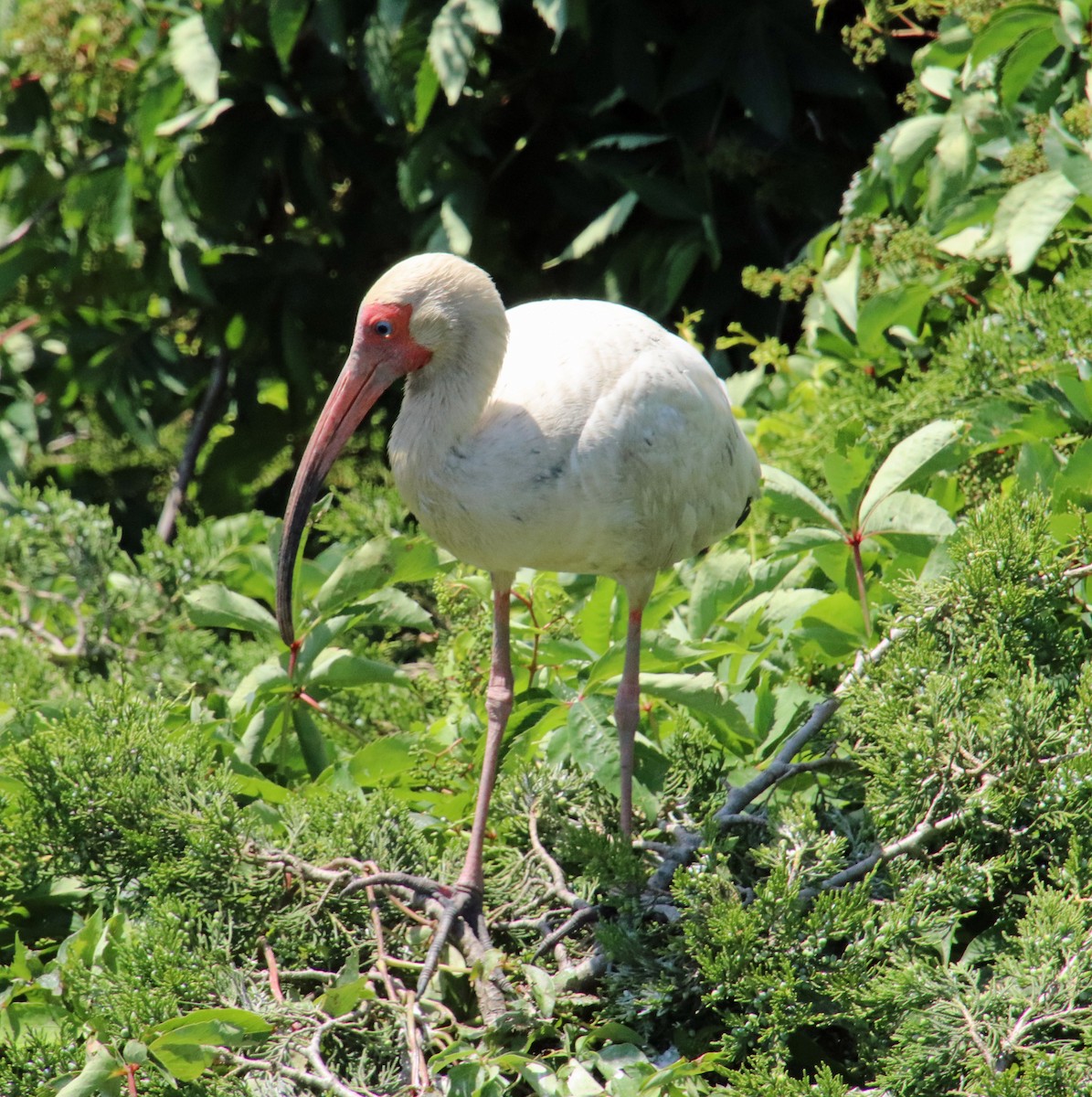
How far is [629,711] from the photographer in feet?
9.05

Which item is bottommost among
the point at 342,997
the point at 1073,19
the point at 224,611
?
the point at 342,997

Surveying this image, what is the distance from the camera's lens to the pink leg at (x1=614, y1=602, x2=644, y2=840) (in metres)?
2.65

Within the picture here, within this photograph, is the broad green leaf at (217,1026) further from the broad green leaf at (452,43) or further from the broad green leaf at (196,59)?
the broad green leaf at (196,59)

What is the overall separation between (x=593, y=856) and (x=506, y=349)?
40.8 inches

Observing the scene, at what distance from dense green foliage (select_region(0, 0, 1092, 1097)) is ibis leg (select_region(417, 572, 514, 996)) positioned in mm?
58

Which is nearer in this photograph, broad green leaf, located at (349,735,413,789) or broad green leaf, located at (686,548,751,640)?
broad green leaf, located at (349,735,413,789)

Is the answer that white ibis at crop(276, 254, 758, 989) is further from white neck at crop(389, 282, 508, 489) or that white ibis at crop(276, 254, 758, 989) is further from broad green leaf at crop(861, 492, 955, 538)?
broad green leaf at crop(861, 492, 955, 538)

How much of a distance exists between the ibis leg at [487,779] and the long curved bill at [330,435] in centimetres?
46

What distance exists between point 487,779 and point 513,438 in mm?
733

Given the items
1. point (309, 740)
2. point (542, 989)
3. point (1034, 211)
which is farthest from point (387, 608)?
point (1034, 211)

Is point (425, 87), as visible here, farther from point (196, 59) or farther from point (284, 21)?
point (196, 59)

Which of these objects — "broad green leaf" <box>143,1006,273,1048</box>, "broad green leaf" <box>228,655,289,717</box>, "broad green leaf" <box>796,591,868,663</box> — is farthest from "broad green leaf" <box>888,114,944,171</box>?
"broad green leaf" <box>143,1006,273,1048</box>

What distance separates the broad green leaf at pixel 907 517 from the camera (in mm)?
2729

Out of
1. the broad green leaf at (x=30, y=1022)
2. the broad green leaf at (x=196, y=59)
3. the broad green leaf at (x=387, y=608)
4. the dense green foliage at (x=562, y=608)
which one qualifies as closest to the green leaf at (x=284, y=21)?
the dense green foliage at (x=562, y=608)
